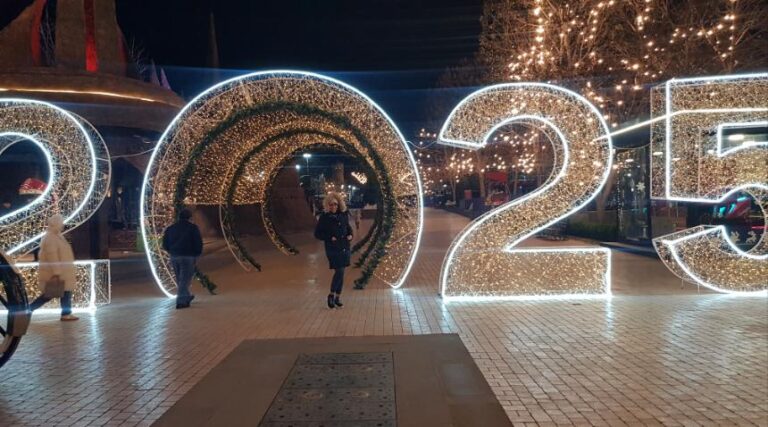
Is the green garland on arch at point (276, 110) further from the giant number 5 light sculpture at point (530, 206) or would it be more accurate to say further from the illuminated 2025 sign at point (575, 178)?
the giant number 5 light sculpture at point (530, 206)

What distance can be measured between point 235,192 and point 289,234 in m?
11.5

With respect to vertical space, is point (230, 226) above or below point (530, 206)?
below

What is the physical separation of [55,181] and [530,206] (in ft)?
25.8

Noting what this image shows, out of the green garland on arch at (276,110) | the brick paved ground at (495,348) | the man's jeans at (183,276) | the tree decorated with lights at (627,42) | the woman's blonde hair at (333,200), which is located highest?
the tree decorated with lights at (627,42)

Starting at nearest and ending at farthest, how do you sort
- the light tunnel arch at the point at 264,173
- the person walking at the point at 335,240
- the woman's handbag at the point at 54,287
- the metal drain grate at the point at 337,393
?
the metal drain grate at the point at 337,393
the woman's handbag at the point at 54,287
the person walking at the point at 335,240
the light tunnel arch at the point at 264,173

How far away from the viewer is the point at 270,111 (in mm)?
10125

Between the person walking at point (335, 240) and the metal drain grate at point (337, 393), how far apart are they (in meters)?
2.65

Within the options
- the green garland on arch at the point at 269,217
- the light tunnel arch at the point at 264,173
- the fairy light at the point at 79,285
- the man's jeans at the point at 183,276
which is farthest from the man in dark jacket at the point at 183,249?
the green garland on arch at the point at 269,217

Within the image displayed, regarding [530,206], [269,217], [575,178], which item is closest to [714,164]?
[575,178]

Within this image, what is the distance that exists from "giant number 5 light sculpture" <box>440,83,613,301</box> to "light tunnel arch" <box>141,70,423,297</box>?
1221 mm

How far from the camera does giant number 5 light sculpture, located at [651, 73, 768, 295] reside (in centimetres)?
888

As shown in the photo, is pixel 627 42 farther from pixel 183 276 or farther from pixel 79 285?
pixel 79 285

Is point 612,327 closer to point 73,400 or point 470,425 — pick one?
point 470,425

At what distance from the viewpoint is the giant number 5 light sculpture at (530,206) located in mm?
9039
